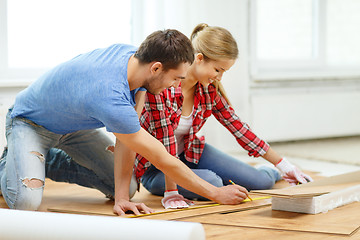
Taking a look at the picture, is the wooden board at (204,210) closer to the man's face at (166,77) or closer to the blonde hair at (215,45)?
the man's face at (166,77)

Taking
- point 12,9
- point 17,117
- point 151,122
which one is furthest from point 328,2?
point 17,117

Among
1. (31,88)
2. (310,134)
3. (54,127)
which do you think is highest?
(31,88)

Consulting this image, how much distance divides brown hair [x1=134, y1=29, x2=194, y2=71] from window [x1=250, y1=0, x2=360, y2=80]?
8.34 ft

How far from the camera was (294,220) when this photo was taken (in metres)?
2.10

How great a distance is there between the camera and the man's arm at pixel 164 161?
1947mm

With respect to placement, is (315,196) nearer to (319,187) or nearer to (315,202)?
(315,202)

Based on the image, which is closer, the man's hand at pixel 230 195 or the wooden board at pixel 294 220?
the wooden board at pixel 294 220

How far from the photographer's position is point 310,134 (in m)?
4.86

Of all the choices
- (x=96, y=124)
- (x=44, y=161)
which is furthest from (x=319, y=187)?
(x=44, y=161)

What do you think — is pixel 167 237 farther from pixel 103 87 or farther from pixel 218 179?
pixel 218 179

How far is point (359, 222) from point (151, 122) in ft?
3.00

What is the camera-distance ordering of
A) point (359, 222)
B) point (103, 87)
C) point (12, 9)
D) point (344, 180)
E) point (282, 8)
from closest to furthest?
point (103, 87), point (359, 222), point (344, 180), point (12, 9), point (282, 8)

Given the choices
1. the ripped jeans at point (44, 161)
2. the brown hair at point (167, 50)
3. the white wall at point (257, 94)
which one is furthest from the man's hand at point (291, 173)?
the white wall at point (257, 94)

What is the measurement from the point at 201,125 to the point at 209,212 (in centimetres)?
56
